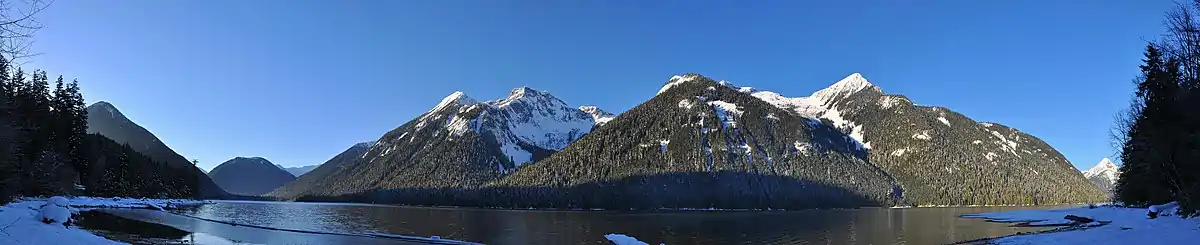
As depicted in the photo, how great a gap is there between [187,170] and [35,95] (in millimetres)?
116432

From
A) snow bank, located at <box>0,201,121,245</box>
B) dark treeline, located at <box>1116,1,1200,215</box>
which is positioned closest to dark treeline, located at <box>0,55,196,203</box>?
snow bank, located at <box>0,201,121,245</box>

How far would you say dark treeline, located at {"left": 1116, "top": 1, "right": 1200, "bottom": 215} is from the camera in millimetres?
36713

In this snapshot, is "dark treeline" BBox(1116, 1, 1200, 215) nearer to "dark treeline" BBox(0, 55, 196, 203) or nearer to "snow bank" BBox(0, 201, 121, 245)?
"snow bank" BBox(0, 201, 121, 245)

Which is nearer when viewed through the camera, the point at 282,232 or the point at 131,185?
the point at 282,232

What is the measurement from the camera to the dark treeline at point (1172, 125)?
36.7 metres

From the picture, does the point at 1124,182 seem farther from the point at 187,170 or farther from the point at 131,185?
the point at 187,170

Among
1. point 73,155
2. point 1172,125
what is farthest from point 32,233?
point 73,155

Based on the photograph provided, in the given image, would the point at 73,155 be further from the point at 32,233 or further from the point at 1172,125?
the point at 1172,125

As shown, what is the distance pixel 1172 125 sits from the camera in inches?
1820

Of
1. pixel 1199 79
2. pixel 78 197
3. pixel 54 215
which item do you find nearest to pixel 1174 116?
pixel 1199 79

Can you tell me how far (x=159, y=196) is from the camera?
151000 mm

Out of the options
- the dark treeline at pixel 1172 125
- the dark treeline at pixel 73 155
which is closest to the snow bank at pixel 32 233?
the dark treeline at pixel 73 155

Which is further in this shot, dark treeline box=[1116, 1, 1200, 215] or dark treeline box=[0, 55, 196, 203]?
dark treeline box=[0, 55, 196, 203]

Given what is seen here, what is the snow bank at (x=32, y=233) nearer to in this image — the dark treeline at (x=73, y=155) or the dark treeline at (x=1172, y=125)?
the dark treeline at (x=73, y=155)
